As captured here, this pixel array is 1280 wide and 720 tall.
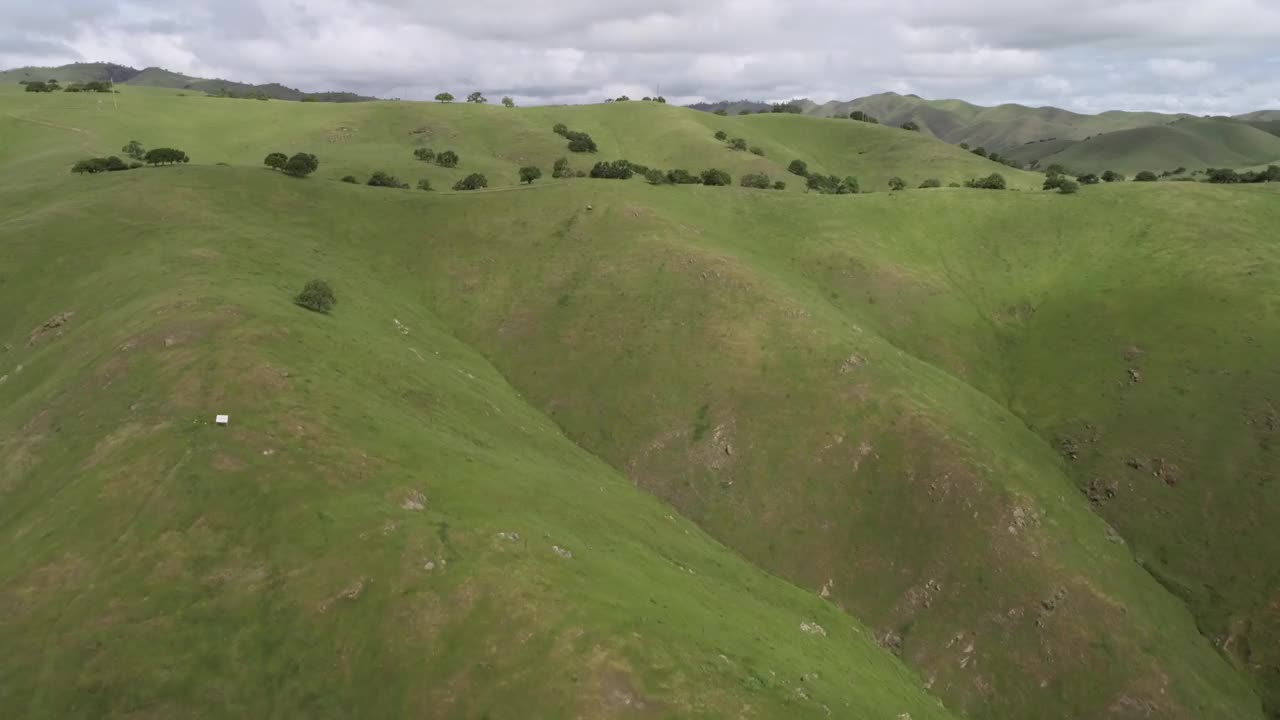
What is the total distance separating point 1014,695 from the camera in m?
37.4

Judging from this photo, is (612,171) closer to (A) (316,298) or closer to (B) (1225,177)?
(A) (316,298)

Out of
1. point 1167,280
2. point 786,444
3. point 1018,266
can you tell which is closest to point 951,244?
point 1018,266

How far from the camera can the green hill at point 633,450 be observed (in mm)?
24172

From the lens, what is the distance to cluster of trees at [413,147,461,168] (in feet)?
371

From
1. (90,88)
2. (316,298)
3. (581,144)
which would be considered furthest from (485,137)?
(316,298)

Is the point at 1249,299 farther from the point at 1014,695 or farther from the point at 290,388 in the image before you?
the point at 290,388

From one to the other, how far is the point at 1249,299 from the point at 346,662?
79.0m

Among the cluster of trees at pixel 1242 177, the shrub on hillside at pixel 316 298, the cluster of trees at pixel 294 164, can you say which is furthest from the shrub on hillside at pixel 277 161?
the cluster of trees at pixel 1242 177

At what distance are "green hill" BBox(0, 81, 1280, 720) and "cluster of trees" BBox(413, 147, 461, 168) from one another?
115ft

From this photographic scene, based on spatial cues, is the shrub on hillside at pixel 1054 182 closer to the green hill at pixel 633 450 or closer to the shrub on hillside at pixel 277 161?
the green hill at pixel 633 450

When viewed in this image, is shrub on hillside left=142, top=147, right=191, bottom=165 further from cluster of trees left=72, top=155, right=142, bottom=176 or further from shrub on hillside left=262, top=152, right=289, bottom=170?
shrub on hillside left=262, top=152, right=289, bottom=170

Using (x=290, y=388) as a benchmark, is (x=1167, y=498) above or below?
below

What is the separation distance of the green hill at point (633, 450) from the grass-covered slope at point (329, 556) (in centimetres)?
17

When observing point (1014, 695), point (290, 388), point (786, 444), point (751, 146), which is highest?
point (751, 146)
